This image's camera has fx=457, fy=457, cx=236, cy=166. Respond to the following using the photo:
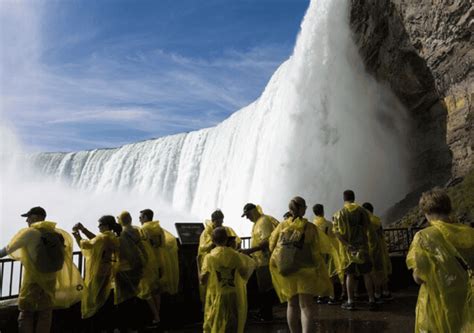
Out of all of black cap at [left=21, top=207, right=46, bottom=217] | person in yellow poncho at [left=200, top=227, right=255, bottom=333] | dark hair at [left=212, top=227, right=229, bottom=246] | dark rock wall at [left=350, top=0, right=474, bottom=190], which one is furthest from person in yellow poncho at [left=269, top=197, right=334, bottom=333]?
dark rock wall at [left=350, top=0, right=474, bottom=190]

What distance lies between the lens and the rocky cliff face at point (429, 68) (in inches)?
676

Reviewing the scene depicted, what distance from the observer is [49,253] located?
15.9 feet

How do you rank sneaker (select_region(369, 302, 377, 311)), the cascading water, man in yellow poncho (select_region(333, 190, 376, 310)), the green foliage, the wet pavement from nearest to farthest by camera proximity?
the wet pavement, man in yellow poncho (select_region(333, 190, 376, 310)), sneaker (select_region(369, 302, 377, 311)), the green foliage, the cascading water

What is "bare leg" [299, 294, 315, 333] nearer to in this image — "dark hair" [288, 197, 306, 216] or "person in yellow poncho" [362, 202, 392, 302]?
"dark hair" [288, 197, 306, 216]

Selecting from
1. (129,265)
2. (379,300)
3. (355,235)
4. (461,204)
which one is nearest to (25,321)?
(129,265)

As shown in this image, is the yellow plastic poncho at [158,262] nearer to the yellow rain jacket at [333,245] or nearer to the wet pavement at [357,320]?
the wet pavement at [357,320]

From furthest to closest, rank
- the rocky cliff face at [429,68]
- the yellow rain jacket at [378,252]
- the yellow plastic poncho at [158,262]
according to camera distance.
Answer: the rocky cliff face at [429,68], the yellow rain jacket at [378,252], the yellow plastic poncho at [158,262]

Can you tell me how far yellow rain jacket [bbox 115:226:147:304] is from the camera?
19.0 feet

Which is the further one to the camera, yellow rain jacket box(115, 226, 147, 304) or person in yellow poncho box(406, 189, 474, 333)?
yellow rain jacket box(115, 226, 147, 304)

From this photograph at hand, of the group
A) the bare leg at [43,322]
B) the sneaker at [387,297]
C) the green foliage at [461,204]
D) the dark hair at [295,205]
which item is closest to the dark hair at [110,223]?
the bare leg at [43,322]

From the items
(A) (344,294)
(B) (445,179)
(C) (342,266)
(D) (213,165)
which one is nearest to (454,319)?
(C) (342,266)

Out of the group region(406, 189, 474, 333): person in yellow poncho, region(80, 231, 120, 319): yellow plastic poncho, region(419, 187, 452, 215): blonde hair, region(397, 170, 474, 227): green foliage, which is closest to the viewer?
region(406, 189, 474, 333): person in yellow poncho

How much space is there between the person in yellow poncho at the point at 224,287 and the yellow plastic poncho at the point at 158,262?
171 centimetres

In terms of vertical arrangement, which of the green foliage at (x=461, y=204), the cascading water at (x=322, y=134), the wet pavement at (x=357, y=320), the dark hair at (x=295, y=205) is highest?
the cascading water at (x=322, y=134)
